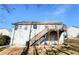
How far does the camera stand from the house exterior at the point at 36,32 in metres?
3.69

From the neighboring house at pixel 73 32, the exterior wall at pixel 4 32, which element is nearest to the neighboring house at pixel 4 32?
the exterior wall at pixel 4 32

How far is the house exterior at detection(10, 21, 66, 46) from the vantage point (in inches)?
145

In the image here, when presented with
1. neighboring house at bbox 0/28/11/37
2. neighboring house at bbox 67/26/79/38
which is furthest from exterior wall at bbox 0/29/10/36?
neighboring house at bbox 67/26/79/38

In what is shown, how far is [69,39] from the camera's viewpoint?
3.69 meters

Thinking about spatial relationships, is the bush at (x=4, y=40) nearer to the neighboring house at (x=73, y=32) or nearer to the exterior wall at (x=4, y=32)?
the exterior wall at (x=4, y=32)

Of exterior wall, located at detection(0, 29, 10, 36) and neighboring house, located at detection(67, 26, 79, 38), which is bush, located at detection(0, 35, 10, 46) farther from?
neighboring house, located at detection(67, 26, 79, 38)

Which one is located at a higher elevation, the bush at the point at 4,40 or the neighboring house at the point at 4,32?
the neighboring house at the point at 4,32

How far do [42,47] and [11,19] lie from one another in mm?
531

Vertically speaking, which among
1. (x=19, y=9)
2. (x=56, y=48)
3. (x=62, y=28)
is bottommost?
(x=56, y=48)

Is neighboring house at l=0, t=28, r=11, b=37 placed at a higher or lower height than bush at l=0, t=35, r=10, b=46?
higher

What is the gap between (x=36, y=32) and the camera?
3721mm
